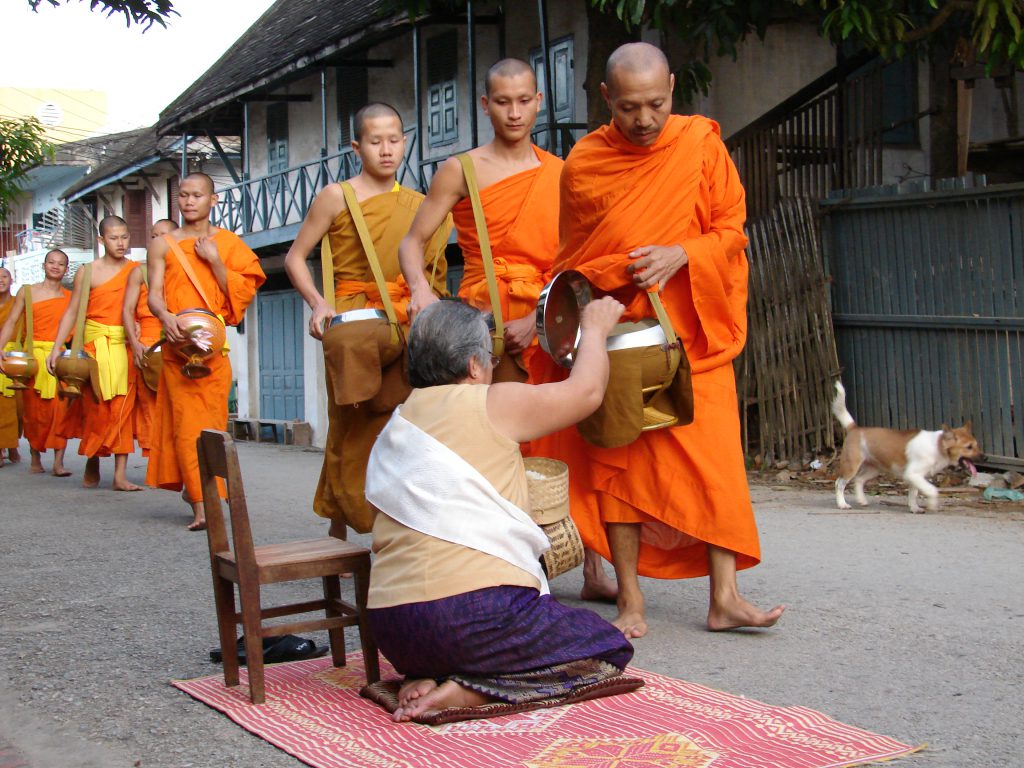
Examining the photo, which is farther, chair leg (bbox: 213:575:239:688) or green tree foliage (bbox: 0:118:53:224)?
green tree foliage (bbox: 0:118:53:224)

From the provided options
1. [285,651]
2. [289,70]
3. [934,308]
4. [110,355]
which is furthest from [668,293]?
[289,70]

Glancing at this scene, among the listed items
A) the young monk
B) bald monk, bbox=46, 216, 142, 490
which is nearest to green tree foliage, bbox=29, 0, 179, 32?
bald monk, bbox=46, 216, 142, 490

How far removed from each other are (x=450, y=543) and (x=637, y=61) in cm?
191

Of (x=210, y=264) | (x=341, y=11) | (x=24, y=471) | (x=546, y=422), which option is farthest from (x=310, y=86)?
(x=546, y=422)

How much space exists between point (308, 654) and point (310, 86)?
15.9m

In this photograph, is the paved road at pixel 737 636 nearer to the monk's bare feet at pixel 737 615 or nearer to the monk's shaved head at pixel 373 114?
the monk's bare feet at pixel 737 615

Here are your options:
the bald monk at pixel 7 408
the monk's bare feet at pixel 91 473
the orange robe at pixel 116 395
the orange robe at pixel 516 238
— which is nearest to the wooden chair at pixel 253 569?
the orange robe at pixel 516 238

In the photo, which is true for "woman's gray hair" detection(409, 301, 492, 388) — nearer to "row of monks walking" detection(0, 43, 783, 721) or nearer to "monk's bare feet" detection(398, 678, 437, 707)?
"row of monks walking" detection(0, 43, 783, 721)

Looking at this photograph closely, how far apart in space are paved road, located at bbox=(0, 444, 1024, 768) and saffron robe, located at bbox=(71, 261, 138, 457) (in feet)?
7.92

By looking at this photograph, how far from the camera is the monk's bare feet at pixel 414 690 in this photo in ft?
12.4

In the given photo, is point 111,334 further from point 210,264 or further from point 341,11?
point 341,11

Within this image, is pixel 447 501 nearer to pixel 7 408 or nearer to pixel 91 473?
pixel 91 473

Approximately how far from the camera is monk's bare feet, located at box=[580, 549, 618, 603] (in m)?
5.57

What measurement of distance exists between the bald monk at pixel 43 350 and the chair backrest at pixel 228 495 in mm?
8968
